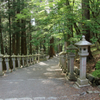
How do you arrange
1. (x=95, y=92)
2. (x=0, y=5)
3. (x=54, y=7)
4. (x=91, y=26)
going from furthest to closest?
(x=0, y=5) < (x=54, y=7) < (x=91, y=26) < (x=95, y=92)

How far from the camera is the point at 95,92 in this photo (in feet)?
12.4

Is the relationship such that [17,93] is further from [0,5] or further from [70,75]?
[0,5]

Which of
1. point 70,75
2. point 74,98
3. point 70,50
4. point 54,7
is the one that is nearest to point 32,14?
point 54,7

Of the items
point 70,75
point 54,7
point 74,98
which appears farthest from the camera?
point 54,7

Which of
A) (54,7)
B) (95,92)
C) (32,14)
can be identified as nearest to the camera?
(95,92)

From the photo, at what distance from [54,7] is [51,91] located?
4700 mm

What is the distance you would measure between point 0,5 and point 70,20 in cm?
955

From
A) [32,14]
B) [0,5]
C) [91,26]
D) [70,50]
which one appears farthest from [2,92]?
[0,5]

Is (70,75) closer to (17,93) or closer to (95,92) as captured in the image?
(95,92)

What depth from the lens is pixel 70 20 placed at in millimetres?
5504

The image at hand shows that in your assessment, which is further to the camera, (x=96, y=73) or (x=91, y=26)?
(x=91, y=26)

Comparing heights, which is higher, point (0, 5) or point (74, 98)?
point (0, 5)

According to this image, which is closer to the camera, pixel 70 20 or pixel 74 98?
pixel 74 98

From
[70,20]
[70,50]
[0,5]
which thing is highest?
[0,5]
